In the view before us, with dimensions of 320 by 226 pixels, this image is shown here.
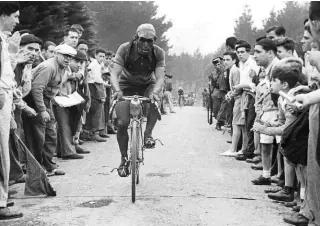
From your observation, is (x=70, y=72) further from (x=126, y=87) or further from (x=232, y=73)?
(x=232, y=73)

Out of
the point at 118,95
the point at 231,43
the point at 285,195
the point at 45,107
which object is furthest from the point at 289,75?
→ the point at 231,43

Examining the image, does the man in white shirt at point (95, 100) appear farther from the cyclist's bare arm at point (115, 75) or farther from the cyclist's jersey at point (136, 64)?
the cyclist's bare arm at point (115, 75)

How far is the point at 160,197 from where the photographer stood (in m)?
6.31

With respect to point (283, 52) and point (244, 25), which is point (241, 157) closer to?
point (283, 52)

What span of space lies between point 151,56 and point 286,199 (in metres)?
2.64

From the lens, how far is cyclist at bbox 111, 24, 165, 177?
6.75m

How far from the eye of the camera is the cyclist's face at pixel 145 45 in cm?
686

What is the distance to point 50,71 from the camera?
816 cm

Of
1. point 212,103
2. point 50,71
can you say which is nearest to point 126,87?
point 50,71

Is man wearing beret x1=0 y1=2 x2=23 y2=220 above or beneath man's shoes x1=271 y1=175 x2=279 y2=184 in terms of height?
above

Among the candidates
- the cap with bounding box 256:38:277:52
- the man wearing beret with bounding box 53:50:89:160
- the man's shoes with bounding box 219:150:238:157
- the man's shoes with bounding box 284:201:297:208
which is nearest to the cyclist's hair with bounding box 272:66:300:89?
the man's shoes with bounding box 284:201:297:208

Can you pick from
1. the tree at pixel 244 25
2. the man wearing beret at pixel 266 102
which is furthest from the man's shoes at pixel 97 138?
the tree at pixel 244 25

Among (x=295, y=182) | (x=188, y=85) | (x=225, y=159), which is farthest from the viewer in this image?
(x=188, y=85)

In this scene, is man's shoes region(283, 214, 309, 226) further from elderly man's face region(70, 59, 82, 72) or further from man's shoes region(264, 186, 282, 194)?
elderly man's face region(70, 59, 82, 72)
